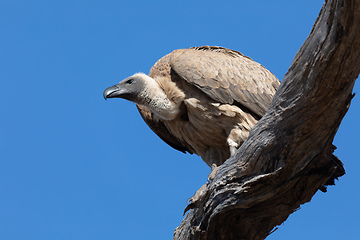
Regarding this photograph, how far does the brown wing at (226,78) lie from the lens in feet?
23.9

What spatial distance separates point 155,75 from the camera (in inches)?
313

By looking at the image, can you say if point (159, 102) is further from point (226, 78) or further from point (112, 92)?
point (226, 78)

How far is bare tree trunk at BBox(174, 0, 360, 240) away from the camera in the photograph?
460 centimetres

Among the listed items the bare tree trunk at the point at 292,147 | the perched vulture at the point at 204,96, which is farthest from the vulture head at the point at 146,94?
the bare tree trunk at the point at 292,147

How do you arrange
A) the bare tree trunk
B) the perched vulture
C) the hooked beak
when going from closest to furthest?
the bare tree trunk
the perched vulture
the hooked beak

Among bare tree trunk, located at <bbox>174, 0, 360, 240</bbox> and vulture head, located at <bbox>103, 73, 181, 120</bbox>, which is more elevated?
vulture head, located at <bbox>103, 73, 181, 120</bbox>

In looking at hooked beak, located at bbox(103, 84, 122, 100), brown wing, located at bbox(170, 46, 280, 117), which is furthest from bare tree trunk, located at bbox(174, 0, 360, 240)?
hooked beak, located at bbox(103, 84, 122, 100)

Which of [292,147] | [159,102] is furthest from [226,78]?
[292,147]

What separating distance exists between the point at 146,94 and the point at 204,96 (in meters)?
0.79

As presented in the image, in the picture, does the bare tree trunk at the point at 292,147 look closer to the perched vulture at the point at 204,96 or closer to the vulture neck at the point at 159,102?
the perched vulture at the point at 204,96

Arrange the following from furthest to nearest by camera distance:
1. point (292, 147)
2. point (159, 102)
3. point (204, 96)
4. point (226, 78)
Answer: point (159, 102)
point (226, 78)
point (204, 96)
point (292, 147)

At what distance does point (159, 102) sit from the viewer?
761cm

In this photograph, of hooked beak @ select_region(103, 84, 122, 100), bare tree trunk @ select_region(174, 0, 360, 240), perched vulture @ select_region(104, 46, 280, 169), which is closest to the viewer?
bare tree trunk @ select_region(174, 0, 360, 240)

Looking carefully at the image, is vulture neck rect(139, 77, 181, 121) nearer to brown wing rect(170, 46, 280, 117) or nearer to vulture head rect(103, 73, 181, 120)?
vulture head rect(103, 73, 181, 120)
